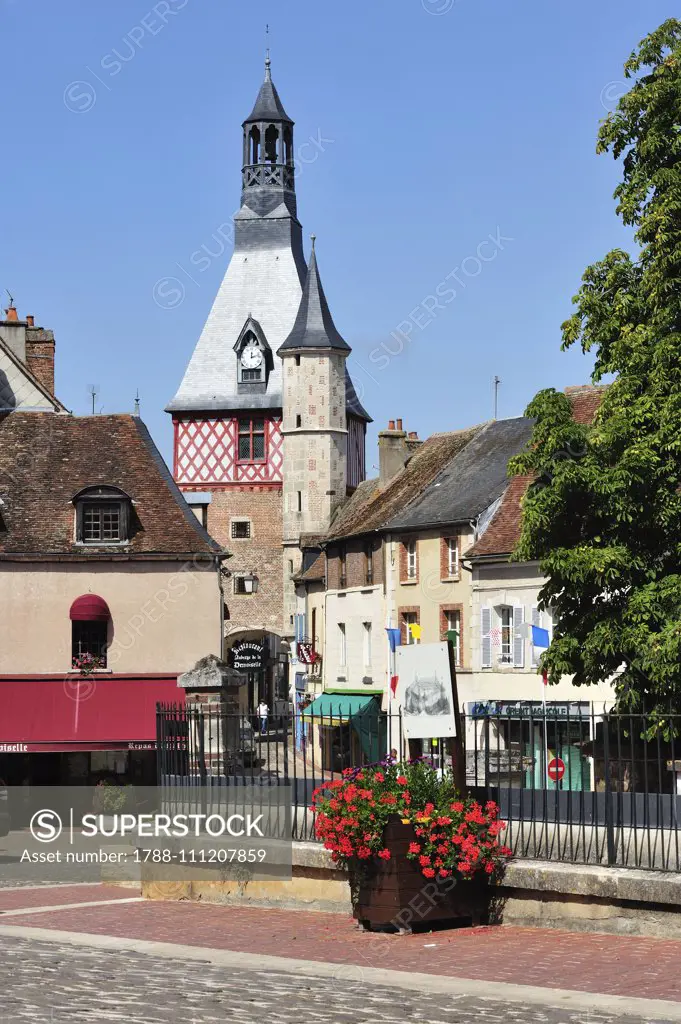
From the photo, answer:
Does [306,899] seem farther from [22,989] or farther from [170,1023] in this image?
[170,1023]

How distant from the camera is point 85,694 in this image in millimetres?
31891

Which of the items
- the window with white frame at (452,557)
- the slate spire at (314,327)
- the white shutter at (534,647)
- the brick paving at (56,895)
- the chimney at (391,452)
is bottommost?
the brick paving at (56,895)

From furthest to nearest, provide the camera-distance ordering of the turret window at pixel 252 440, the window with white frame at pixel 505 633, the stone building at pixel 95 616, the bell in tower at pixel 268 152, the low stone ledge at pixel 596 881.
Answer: the bell in tower at pixel 268 152, the turret window at pixel 252 440, the window with white frame at pixel 505 633, the stone building at pixel 95 616, the low stone ledge at pixel 596 881

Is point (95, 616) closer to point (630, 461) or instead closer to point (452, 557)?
point (452, 557)

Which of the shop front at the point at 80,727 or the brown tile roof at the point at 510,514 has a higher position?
the brown tile roof at the point at 510,514

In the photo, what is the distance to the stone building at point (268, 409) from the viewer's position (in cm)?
6575

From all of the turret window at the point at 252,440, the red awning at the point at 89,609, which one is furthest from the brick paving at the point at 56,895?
the turret window at the point at 252,440

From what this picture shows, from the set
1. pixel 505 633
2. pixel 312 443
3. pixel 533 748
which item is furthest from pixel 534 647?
pixel 312 443

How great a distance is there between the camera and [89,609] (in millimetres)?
32125

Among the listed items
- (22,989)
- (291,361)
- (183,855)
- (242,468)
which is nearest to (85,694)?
(183,855)

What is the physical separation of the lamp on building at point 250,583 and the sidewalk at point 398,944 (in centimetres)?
5293

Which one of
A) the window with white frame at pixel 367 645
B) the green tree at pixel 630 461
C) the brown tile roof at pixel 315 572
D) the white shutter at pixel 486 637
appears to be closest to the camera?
the green tree at pixel 630 461

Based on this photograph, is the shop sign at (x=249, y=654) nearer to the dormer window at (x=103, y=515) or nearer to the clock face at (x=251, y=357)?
the clock face at (x=251, y=357)

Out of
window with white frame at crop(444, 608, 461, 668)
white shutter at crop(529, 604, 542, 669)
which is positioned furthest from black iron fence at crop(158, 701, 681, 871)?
window with white frame at crop(444, 608, 461, 668)
